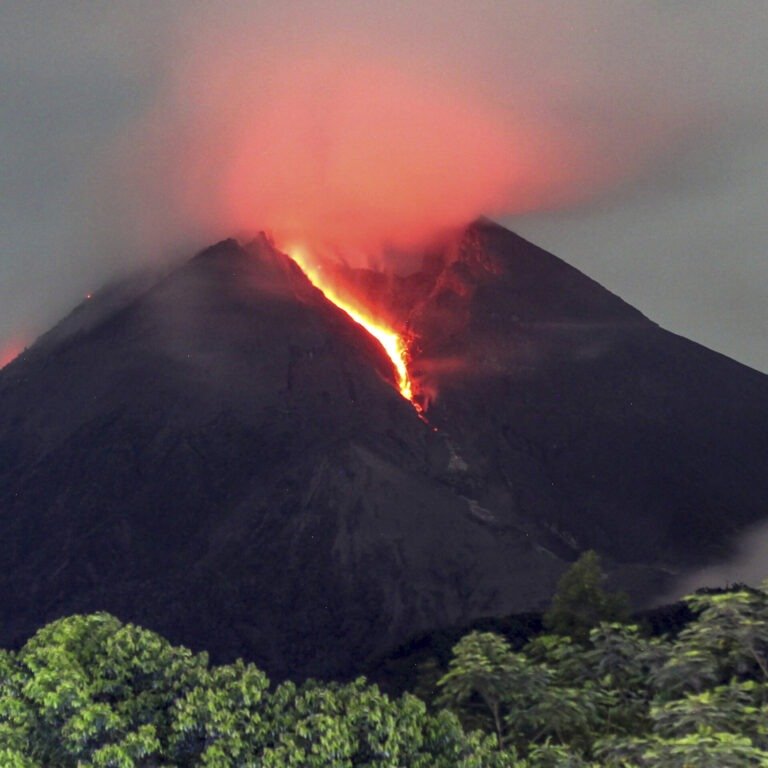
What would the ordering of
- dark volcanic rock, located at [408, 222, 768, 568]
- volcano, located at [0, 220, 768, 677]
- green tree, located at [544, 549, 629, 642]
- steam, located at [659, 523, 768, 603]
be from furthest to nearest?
dark volcanic rock, located at [408, 222, 768, 568], steam, located at [659, 523, 768, 603], volcano, located at [0, 220, 768, 677], green tree, located at [544, 549, 629, 642]

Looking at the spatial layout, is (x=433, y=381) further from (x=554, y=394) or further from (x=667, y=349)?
(x=667, y=349)

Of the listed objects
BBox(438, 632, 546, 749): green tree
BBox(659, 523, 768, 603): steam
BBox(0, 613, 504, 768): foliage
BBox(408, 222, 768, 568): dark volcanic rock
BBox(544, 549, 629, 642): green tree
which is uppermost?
BBox(408, 222, 768, 568): dark volcanic rock

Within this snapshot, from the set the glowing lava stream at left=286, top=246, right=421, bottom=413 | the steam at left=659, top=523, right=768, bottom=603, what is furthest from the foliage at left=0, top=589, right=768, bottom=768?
the glowing lava stream at left=286, top=246, right=421, bottom=413

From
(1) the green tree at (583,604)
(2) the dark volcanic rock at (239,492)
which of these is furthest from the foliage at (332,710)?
(2) the dark volcanic rock at (239,492)

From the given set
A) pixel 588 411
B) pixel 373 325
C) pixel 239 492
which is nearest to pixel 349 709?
pixel 239 492

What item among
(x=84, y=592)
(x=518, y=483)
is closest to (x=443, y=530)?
(x=518, y=483)

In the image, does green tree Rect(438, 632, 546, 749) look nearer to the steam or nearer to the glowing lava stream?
the steam
